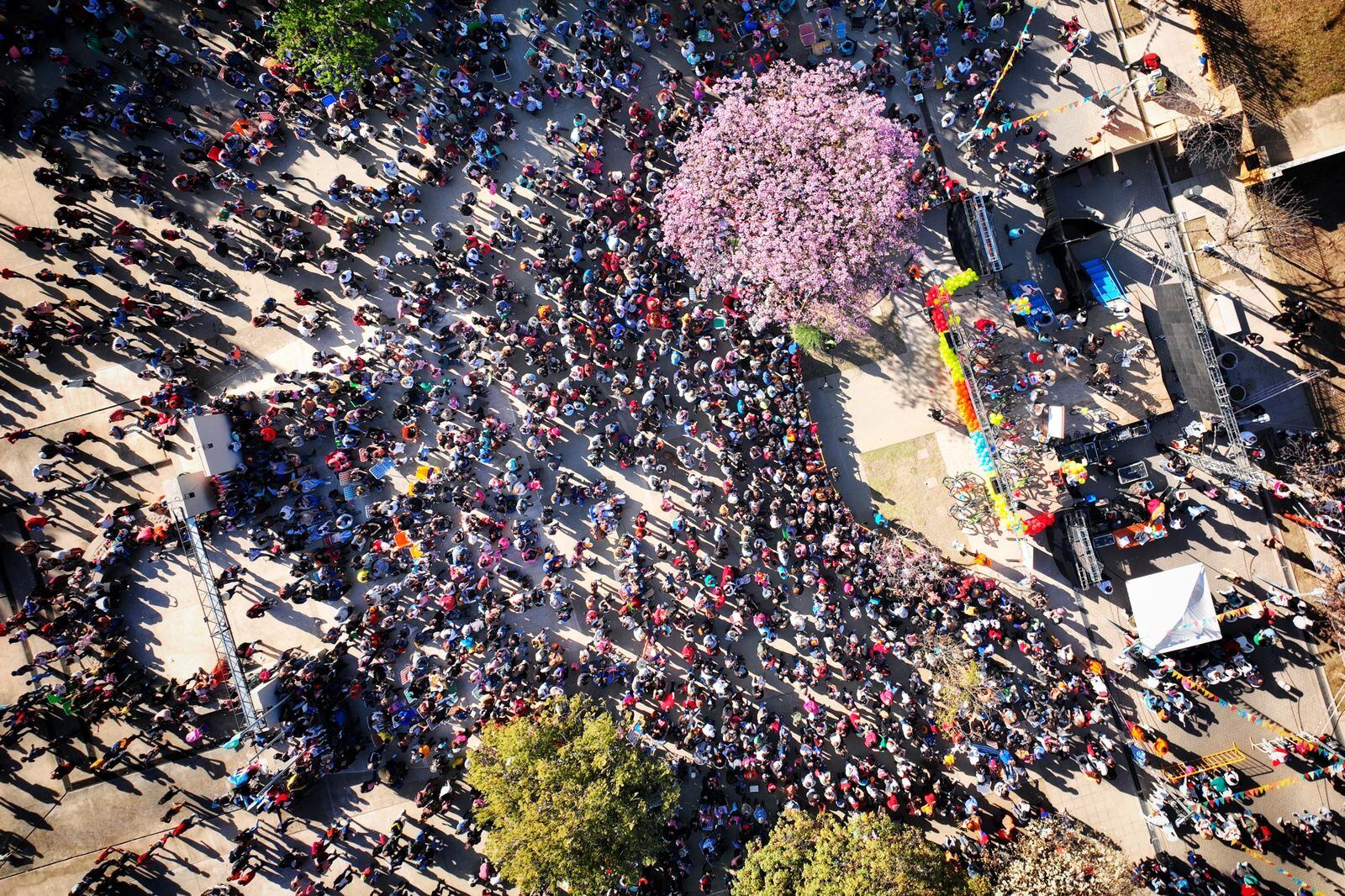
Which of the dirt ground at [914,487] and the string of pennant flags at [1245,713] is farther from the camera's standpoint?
the dirt ground at [914,487]

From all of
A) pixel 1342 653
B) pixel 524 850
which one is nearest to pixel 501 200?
pixel 524 850

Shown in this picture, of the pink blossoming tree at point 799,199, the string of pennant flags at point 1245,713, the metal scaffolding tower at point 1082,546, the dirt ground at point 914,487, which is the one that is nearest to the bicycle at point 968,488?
the dirt ground at point 914,487

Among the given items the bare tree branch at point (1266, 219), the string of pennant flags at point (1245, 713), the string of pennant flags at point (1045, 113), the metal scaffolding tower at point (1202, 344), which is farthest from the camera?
the string of pennant flags at point (1045, 113)

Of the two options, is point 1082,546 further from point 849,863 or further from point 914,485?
point 849,863

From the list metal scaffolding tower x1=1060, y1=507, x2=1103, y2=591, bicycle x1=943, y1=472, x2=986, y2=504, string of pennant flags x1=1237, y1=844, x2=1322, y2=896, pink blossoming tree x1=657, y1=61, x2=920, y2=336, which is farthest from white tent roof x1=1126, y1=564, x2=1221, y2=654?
pink blossoming tree x1=657, y1=61, x2=920, y2=336

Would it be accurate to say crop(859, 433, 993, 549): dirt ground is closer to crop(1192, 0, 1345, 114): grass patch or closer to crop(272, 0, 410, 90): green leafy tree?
crop(1192, 0, 1345, 114): grass patch

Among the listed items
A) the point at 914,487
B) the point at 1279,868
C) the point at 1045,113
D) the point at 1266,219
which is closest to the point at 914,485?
the point at 914,487

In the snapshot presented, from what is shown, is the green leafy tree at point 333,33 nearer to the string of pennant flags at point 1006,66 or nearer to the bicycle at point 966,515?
the string of pennant flags at point 1006,66
